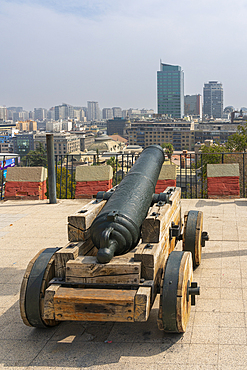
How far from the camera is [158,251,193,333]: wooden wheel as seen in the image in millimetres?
3244

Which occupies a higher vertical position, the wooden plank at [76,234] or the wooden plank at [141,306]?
the wooden plank at [76,234]

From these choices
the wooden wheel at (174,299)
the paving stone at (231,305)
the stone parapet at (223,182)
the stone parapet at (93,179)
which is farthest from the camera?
the stone parapet at (93,179)

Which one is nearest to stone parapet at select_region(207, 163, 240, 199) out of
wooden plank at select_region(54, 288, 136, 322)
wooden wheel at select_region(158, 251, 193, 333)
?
wooden wheel at select_region(158, 251, 193, 333)

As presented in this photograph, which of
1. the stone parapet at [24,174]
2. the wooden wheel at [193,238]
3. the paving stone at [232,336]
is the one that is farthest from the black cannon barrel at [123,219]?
the stone parapet at [24,174]

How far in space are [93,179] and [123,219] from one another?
6291 mm

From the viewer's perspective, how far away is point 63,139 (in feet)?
531

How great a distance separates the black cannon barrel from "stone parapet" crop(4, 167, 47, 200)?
18.7ft

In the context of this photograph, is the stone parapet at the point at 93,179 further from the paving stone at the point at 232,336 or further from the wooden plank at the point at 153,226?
the paving stone at the point at 232,336

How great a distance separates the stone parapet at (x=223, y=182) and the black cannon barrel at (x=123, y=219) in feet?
17.0

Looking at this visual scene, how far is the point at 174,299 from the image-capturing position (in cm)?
325

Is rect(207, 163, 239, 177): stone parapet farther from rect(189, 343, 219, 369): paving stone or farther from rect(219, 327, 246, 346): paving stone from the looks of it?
rect(189, 343, 219, 369): paving stone

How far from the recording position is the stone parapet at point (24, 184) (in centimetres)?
982

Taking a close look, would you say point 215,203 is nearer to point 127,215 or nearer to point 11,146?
point 127,215

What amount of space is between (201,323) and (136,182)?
153 centimetres
